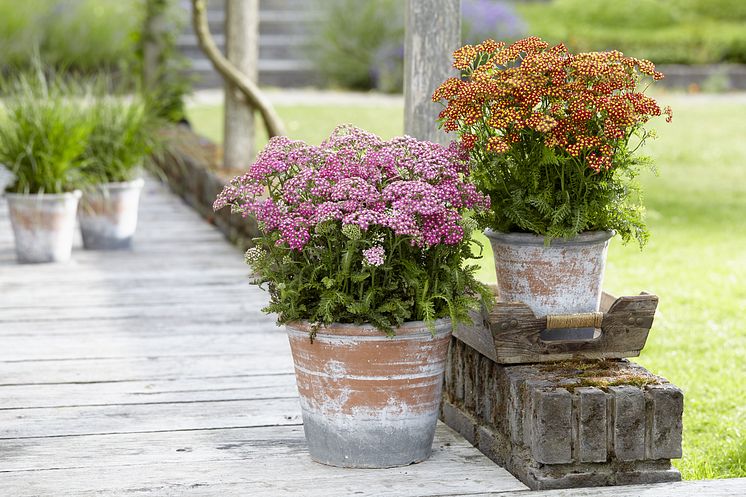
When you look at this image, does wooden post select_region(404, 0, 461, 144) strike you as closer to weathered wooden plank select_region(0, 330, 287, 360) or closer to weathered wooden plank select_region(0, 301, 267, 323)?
weathered wooden plank select_region(0, 330, 287, 360)

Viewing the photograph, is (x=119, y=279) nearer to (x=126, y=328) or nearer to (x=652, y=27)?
(x=126, y=328)

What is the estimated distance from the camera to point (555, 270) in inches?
129

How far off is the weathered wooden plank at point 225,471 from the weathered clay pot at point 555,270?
46 cm

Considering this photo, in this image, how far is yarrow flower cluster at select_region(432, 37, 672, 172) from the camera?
309cm

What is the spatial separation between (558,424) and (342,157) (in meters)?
0.87

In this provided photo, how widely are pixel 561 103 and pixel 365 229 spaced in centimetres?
59

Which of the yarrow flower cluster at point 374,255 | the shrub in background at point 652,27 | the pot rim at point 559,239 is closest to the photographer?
the yarrow flower cluster at point 374,255

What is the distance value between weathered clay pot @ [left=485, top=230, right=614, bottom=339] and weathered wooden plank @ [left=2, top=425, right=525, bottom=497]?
0.46 m

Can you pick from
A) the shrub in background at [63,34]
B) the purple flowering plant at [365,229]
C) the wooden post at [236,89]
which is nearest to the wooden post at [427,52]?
the purple flowering plant at [365,229]

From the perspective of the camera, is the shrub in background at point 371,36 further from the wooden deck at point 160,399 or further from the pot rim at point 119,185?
the wooden deck at point 160,399

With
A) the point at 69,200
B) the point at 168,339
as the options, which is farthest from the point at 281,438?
the point at 69,200

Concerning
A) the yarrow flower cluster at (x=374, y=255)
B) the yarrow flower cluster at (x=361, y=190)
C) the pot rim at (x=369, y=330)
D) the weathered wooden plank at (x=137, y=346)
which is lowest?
the weathered wooden plank at (x=137, y=346)

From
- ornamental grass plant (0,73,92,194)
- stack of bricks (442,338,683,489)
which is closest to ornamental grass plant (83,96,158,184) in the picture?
ornamental grass plant (0,73,92,194)

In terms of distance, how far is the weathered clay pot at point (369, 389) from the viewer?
3174 millimetres
